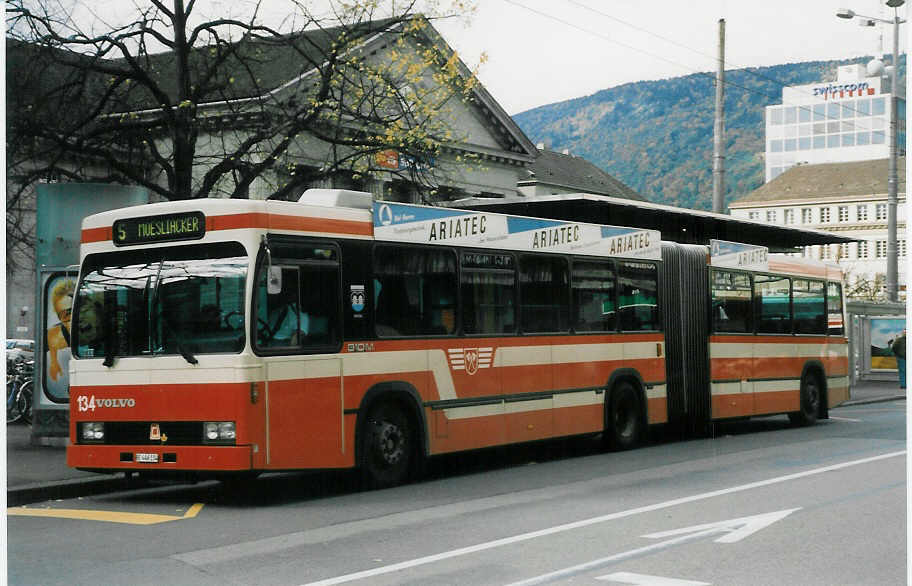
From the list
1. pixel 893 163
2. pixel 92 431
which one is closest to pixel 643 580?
pixel 92 431

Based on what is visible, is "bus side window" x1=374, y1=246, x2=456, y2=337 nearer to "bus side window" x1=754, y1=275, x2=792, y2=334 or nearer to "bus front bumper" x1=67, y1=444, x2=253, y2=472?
"bus front bumper" x1=67, y1=444, x2=253, y2=472

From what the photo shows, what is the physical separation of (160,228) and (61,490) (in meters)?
2.97

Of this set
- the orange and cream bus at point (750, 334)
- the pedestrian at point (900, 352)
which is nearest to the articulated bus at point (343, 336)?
the orange and cream bus at point (750, 334)

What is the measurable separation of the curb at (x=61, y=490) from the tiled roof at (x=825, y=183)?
121014 mm

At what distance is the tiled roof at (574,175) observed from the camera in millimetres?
58594

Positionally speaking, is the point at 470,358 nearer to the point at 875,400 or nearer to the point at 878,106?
the point at 875,400

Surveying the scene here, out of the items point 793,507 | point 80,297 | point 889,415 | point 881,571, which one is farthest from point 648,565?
point 889,415

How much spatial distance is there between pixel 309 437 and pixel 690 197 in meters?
113

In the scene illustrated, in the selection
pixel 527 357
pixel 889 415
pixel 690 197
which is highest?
pixel 690 197

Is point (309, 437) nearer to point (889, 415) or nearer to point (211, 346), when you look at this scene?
point (211, 346)

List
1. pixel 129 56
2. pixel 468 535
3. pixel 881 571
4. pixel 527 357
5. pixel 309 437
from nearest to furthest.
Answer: pixel 881 571 → pixel 468 535 → pixel 309 437 → pixel 527 357 → pixel 129 56

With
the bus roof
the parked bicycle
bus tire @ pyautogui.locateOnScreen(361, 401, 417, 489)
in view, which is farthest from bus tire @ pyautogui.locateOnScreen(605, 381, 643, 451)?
the parked bicycle

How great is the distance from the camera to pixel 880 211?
124375 millimetres

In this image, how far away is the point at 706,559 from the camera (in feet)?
27.2
